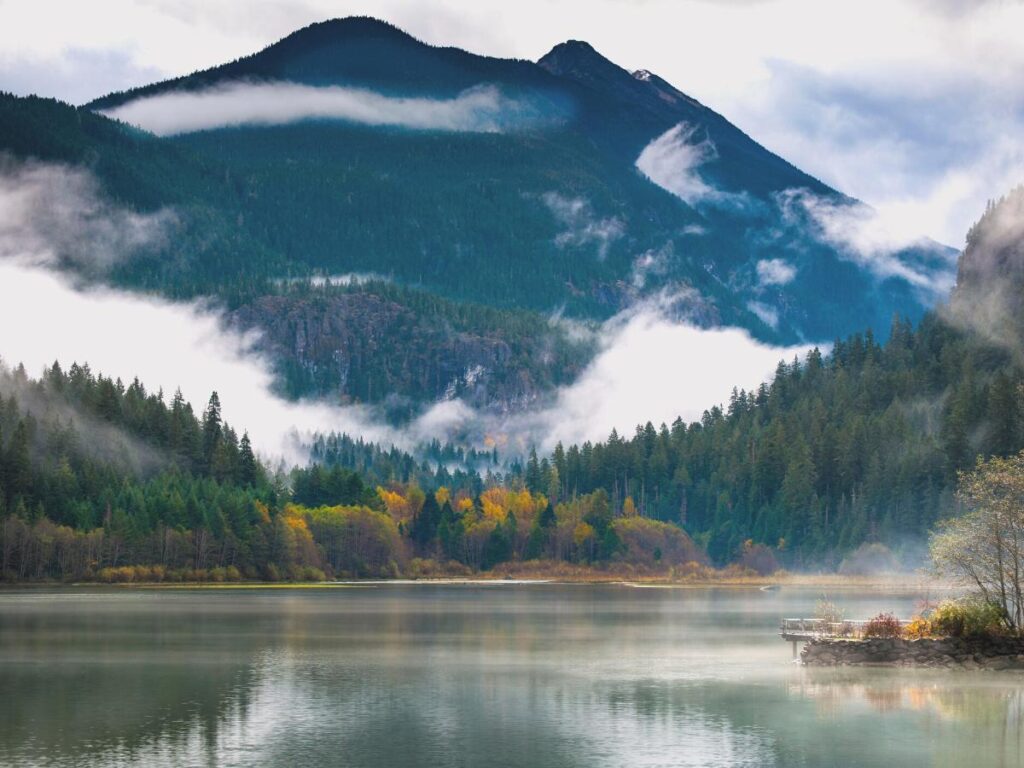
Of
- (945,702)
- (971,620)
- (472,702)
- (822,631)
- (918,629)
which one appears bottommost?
(945,702)

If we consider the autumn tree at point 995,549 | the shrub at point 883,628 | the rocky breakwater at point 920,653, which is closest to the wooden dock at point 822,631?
the shrub at point 883,628

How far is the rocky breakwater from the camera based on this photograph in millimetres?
98750

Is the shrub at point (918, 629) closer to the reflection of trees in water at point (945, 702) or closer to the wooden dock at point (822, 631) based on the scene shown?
the wooden dock at point (822, 631)

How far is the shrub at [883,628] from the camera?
103387 mm

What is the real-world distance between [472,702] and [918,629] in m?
35.0

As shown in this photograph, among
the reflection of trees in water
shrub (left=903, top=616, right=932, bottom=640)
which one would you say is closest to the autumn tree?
shrub (left=903, top=616, right=932, bottom=640)

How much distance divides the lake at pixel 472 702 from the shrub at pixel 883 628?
11.5 feet

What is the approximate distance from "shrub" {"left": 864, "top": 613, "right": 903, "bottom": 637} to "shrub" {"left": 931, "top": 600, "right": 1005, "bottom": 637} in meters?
2.87

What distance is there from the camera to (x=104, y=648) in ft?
387

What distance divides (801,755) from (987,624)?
37631mm

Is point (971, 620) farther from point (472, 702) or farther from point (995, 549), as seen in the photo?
point (472, 702)

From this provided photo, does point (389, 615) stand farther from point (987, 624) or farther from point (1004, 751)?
point (1004, 751)

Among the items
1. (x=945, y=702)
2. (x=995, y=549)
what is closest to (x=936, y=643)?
(x=995, y=549)

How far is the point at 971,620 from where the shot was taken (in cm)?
10038
